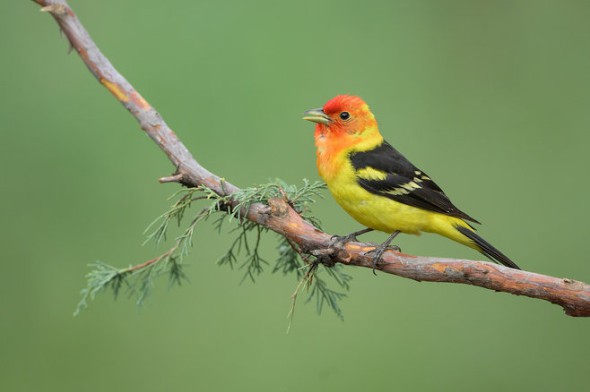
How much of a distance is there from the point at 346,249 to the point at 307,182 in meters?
0.28

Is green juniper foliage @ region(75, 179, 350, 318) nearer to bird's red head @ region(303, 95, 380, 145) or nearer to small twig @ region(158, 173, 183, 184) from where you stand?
small twig @ region(158, 173, 183, 184)

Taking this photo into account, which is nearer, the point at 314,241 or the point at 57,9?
the point at 314,241

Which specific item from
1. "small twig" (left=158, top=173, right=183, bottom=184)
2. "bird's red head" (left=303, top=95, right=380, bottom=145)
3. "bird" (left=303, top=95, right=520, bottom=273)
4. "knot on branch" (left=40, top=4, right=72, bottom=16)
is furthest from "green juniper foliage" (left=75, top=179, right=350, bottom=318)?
"knot on branch" (left=40, top=4, right=72, bottom=16)

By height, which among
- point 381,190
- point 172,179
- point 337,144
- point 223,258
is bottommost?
point 223,258

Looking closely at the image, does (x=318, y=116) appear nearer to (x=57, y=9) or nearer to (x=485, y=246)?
(x=485, y=246)

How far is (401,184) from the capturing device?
1742 millimetres

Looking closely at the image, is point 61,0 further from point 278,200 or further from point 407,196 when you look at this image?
point 407,196

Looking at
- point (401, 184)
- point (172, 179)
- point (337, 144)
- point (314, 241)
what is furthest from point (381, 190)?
point (172, 179)

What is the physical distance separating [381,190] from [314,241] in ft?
1.25

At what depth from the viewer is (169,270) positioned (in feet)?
5.38

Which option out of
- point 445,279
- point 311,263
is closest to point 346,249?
point 311,263

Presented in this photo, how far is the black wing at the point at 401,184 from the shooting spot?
1.71m

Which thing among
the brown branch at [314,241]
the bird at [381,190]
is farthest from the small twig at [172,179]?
the bird at [381,190]

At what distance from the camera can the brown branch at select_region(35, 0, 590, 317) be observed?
1230 millimetres
